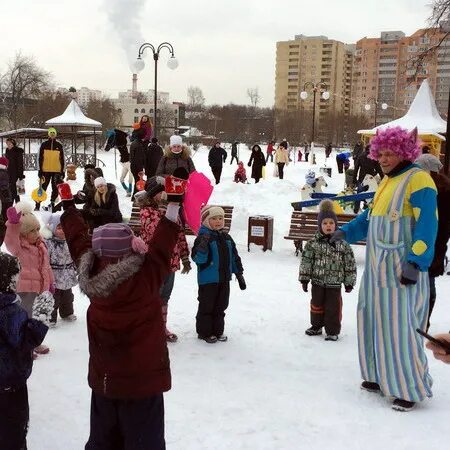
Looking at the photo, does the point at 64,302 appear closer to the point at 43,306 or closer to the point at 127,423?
the point at 43,306

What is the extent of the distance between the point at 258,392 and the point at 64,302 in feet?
8.81

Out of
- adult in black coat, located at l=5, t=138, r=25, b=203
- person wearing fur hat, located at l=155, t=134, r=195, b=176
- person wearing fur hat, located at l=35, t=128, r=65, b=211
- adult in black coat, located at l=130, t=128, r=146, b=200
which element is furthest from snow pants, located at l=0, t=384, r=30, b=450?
adult in black coat, located at l=5, t=138, r=25, b=203

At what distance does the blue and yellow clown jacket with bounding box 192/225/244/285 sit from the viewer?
5598mm

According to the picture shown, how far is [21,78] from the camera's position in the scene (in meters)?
51.0

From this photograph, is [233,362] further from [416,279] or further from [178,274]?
[178,274]

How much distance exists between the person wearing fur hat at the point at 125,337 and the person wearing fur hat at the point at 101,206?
4.05 m

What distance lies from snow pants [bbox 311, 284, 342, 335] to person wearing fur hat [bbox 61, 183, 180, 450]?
3137 mm

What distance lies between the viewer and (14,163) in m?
13.6

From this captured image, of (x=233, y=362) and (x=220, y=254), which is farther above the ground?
(x=220, y=254)

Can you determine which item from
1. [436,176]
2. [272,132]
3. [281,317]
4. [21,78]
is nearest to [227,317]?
[281,317]

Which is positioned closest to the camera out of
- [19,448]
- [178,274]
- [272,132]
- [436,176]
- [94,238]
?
[94,238]

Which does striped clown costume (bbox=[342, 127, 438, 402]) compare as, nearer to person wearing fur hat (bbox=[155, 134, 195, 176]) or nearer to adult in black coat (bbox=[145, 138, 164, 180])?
person wearing fur hat (bbox=[155, 134, 195, 176])

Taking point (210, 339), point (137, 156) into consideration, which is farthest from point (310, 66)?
point (210, 339)

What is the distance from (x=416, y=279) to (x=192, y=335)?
270 centimetres
